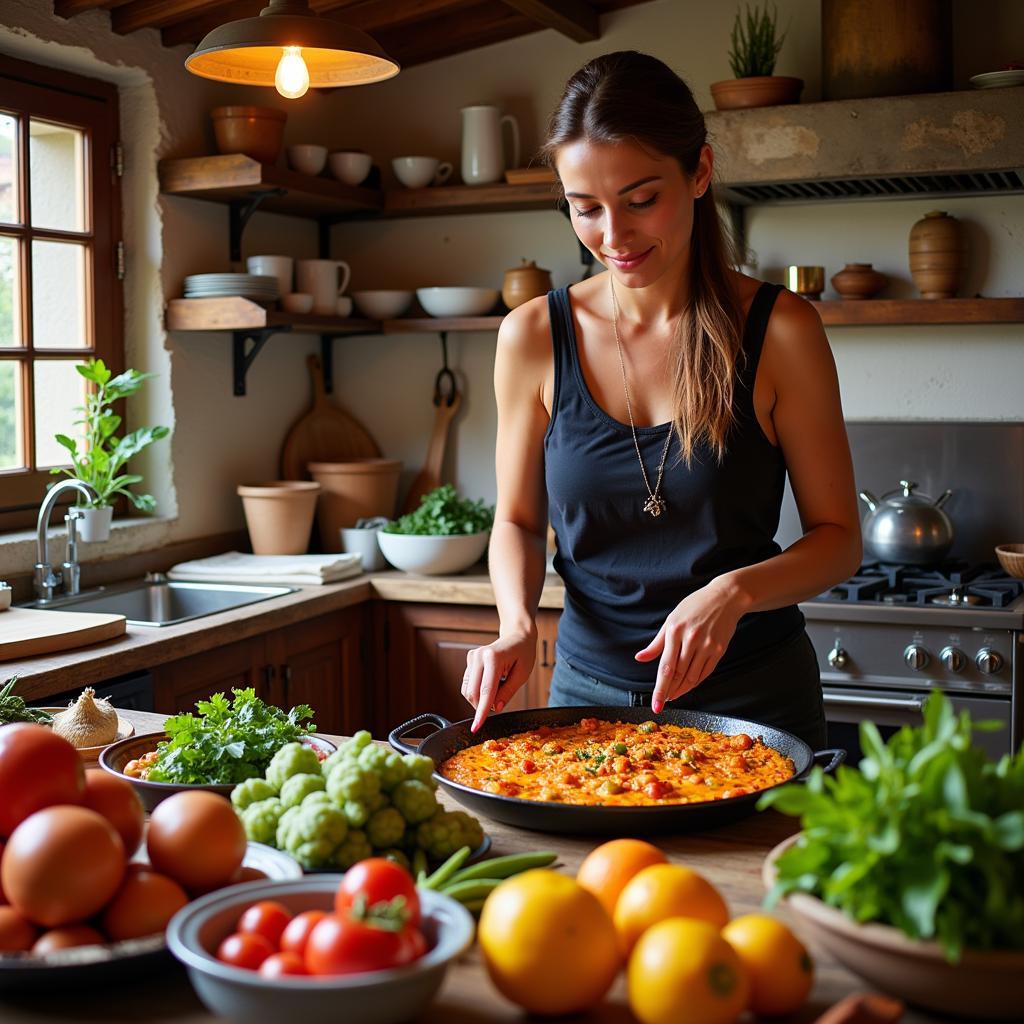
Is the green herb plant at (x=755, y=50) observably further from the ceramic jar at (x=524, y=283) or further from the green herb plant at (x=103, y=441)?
the green herb plant at (x=103, y=441)

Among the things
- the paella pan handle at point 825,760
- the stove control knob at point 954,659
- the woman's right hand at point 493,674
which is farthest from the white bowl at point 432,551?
the paella pan handle at point 825,760

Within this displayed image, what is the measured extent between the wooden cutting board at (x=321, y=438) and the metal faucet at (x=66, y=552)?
956mm

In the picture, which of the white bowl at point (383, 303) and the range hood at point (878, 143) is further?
the white bowl at point (383, 303)

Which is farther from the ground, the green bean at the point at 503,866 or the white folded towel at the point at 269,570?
the white folded towel at the point at 269,570

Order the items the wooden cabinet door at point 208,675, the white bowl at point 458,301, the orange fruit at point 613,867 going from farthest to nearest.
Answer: the white bowl at point 458,301
the wooden cabinet door at point 208,675
the orange fruit at point 613,867

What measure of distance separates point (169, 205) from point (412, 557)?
1197 millimetres

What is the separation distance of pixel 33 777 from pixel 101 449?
2.40 metres

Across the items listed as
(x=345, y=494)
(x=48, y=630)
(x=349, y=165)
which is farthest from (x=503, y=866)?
(x=349, y=165)

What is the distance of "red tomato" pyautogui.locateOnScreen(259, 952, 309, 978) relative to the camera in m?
0.95

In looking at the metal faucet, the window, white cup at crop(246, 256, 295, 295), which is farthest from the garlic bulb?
white cup at crop(246, 256, 295, 295)

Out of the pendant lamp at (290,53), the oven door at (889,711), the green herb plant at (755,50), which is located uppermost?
the green herb plant at (755,50)

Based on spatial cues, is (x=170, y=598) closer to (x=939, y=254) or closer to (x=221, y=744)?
(x=221, y=744)

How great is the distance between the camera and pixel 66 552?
334 centimetres

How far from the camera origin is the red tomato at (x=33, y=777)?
1.17 m
